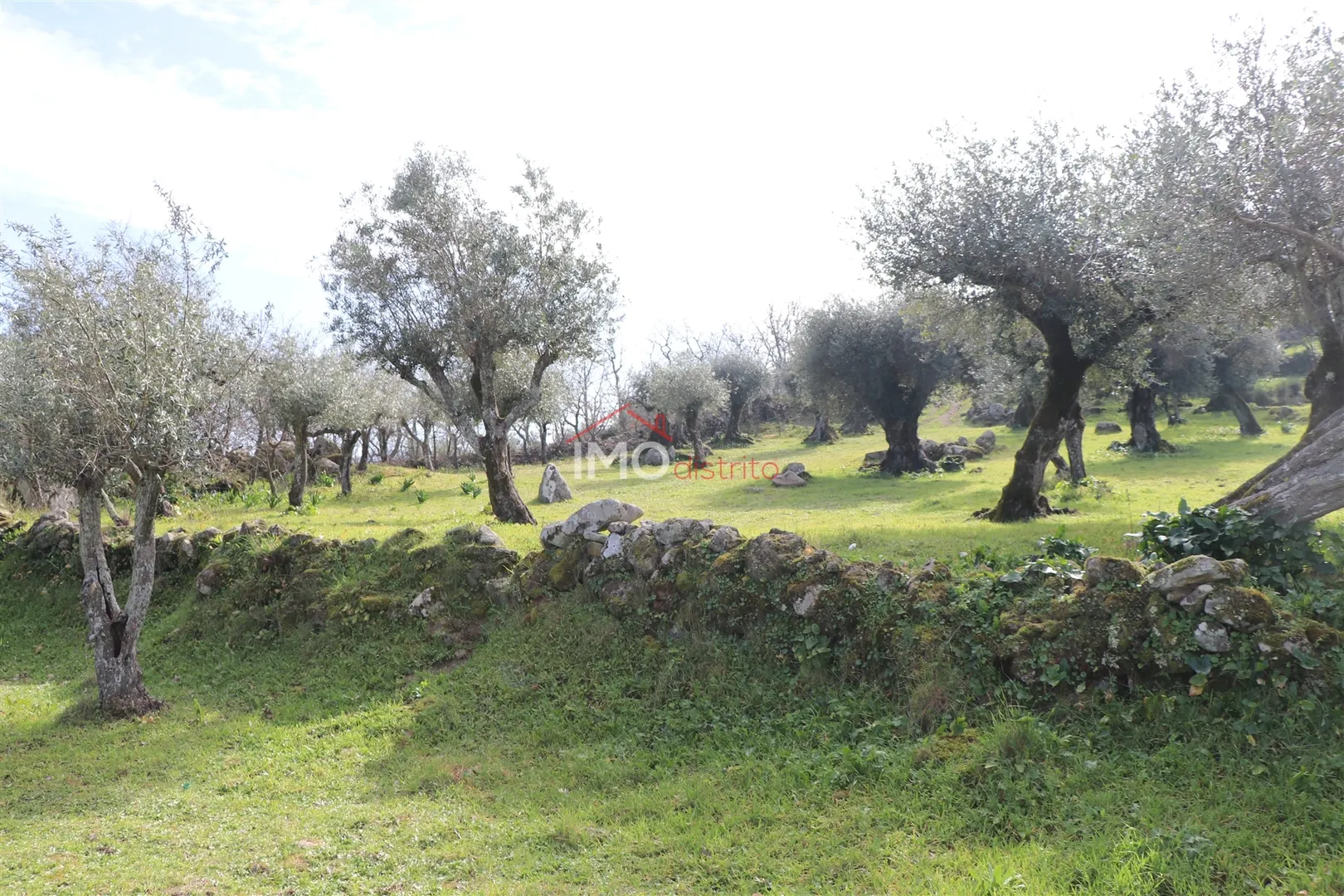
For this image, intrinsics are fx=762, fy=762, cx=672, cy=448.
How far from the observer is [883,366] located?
32.9m

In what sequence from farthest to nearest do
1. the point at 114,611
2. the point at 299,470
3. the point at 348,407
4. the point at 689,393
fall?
the point at 689,393 → the point at 348,407 → the point at 299,470 → the point at 114,611

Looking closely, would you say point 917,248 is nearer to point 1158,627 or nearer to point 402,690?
point 1158,627

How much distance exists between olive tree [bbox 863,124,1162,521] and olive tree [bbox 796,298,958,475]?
47.7 ft

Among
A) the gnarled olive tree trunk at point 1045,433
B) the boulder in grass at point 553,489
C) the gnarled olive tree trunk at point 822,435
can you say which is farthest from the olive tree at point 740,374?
the gnarled olive tree trunk at point 1045,433

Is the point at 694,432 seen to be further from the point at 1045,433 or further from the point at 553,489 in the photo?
the point at 1045,433

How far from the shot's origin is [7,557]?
18.7 m

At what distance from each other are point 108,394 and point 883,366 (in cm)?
2831

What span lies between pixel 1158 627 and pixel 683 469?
34.3 metres

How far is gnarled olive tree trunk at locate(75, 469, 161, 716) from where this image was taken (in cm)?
1106

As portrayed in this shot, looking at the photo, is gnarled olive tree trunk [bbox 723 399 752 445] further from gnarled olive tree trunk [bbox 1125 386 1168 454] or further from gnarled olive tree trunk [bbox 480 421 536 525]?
gnarled olive tree trunk [bbox 480 421 536 525]

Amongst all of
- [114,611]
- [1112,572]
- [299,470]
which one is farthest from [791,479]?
[114,611]

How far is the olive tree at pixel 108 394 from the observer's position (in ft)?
33.0

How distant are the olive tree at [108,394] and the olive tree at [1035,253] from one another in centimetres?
1416

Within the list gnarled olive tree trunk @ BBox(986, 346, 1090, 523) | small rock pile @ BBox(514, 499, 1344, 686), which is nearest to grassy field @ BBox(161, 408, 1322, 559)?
gnarled olive tree trunk @ BBox(986, 346, 1090, 523)
